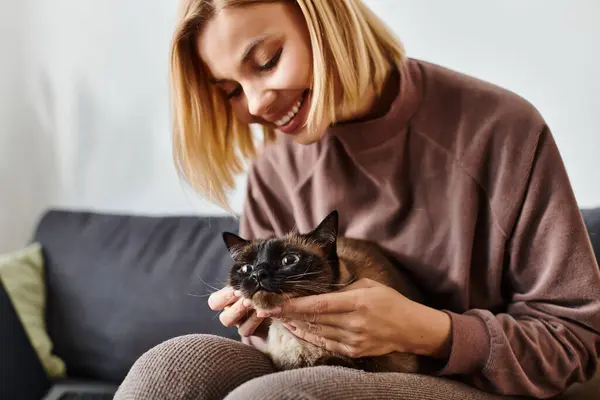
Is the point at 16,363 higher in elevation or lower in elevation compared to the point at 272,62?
lower

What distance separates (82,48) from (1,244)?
0.78 meters

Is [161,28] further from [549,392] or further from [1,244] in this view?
[549,392]

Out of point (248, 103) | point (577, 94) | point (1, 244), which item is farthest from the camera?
point (1, 244)

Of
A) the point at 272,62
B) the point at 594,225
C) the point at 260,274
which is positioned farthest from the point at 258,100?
the point at 594,225

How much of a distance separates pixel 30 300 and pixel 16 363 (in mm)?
188

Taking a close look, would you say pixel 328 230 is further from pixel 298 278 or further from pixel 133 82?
pixel 133 82

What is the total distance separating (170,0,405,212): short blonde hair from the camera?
3.07ft

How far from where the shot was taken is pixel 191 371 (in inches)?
30.9

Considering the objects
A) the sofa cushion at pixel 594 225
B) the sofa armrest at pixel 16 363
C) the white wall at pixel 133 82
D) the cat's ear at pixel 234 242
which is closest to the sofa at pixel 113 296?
the sofa armrest at pixel 16 363

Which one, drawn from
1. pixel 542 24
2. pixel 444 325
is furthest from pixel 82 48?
pixel 444 325

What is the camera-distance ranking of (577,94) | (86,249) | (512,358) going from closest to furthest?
(512,358), (577,94), (86,249)

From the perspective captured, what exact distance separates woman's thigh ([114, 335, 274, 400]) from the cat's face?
0.09 metres

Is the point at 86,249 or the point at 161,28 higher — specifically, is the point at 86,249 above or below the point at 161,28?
below

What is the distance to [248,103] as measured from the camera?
3.24 feet
